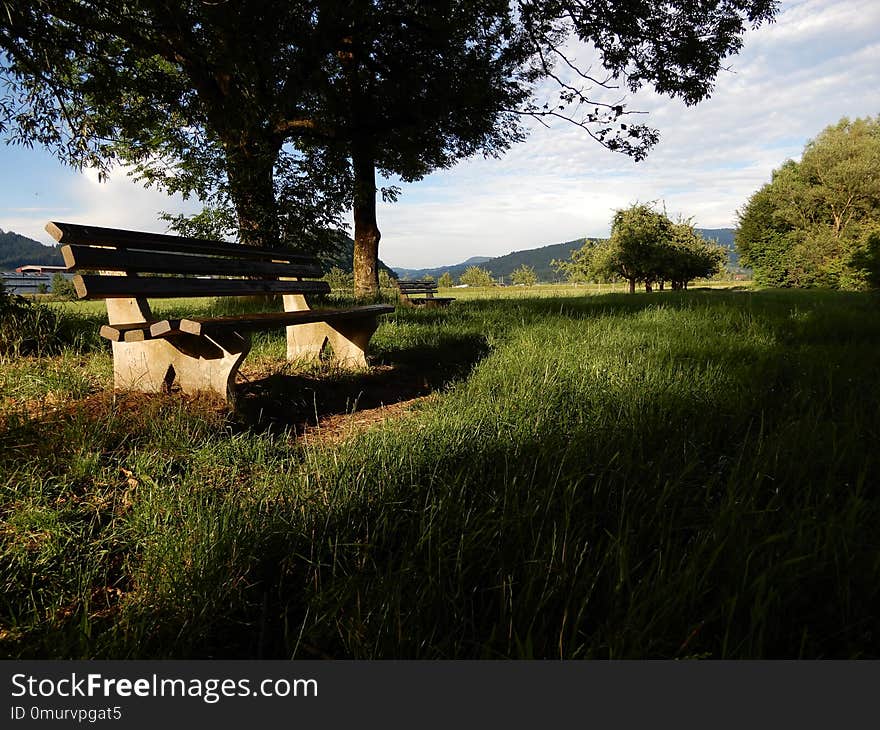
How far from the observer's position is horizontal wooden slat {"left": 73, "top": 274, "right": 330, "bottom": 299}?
246 cm

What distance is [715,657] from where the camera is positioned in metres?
1.10

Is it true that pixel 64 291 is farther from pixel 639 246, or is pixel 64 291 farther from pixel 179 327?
pixel 639 246

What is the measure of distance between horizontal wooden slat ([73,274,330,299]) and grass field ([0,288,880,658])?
635mm

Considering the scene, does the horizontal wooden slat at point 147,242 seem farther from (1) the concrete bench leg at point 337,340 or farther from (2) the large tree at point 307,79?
(2) the large tree at point 307,79

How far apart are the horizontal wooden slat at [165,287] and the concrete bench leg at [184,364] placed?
342 millimetres

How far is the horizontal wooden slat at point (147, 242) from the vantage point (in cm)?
253

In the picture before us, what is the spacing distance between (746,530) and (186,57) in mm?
10141

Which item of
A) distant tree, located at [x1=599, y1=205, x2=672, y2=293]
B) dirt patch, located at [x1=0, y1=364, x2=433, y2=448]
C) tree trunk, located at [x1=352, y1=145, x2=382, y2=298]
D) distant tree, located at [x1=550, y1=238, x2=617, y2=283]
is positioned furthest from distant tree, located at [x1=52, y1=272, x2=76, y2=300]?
distant tree, located at [x1=550, y1=238, x2=617, y2=283]

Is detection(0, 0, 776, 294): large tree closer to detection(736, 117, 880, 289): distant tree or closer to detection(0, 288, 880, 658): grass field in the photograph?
detection(0, 288, 880, 658): grass field

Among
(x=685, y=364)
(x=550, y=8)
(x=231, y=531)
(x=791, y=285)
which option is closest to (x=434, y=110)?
(x=550, y=8)

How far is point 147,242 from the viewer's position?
302 centimetres

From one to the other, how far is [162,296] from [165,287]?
0.24 ft

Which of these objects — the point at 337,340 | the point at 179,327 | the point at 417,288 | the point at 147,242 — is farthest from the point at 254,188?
the point at 417,288
